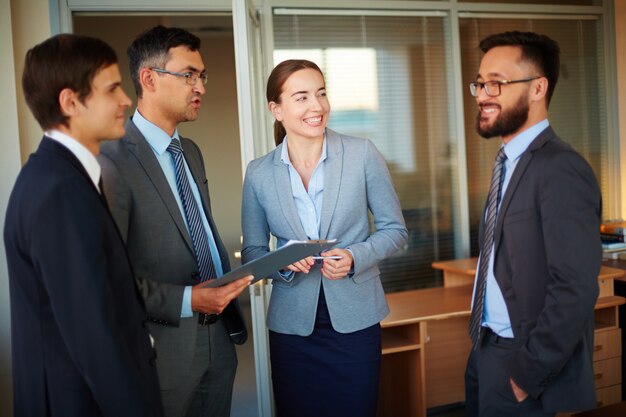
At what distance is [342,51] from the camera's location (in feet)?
14.6

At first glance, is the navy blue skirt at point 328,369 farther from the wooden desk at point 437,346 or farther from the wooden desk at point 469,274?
the wooden desk at point 469,274

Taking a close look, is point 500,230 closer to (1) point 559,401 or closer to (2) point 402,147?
(1) point 559,401

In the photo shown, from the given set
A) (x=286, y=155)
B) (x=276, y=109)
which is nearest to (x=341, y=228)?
(x=286, y=155)

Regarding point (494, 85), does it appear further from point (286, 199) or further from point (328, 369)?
point (328, 369)

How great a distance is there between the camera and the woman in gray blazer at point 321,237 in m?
2.12

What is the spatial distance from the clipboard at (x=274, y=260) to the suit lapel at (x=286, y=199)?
0.35 metres

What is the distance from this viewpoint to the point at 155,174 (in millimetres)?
1833

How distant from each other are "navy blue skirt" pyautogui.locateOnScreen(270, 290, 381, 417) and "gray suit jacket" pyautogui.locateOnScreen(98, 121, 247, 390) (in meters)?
0.45

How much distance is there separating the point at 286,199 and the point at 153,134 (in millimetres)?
504

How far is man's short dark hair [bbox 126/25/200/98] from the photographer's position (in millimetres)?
1947

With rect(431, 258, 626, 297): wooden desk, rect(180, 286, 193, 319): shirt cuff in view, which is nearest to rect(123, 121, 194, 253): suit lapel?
rect(180, 286, 193, 319): shirt cuff

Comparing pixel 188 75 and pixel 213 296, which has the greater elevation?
pixel 188 75

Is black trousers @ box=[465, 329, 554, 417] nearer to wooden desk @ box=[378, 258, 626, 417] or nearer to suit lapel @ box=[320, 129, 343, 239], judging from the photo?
suit lapel @ box=[320, 129, 343, 239]

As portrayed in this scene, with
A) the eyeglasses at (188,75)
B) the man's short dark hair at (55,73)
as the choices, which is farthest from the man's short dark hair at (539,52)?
the man's short dark hair at (55,73)
